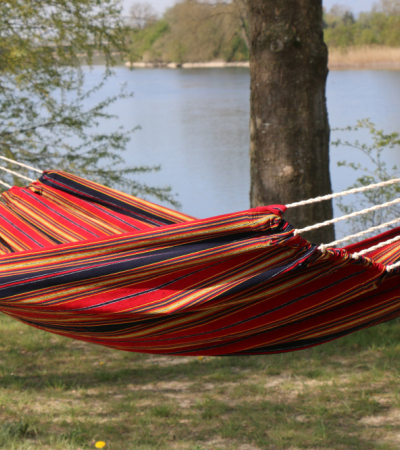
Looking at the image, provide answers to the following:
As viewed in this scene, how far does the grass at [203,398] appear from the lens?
5.41 feet

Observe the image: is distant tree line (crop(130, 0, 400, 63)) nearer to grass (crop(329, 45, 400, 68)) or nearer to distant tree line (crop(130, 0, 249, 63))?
distant tree line (crop(130, 0, 249, 63))

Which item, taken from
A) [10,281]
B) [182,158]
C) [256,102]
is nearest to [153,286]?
[10,281]

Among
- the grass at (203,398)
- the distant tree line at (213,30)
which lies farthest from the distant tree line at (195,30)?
the grass at (203,398)

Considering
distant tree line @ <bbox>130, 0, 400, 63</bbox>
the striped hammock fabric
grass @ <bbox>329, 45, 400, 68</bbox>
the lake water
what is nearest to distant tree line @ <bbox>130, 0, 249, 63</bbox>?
distant tree line @ <bbox>130, 0, 400, 63</bbox>

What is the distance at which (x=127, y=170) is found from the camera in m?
3.93

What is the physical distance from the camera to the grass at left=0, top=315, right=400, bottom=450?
165 centimetres

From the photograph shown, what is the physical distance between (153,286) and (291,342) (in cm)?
44

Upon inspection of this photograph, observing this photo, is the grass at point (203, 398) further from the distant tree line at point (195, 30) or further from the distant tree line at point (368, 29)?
the distant tree line at point (368, 29)

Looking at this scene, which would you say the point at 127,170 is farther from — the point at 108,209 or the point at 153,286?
the point at 153,286

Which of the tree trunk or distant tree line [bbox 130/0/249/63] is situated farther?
distant tree line [bbox 130/0/249/63]

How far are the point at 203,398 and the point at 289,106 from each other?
134 centimetres

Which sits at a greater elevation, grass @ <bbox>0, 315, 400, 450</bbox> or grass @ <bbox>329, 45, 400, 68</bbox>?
grass @ <bbox>329, 45, 400, 68</bbox>

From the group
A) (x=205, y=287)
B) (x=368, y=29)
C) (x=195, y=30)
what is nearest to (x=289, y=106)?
(x=205, y=287)

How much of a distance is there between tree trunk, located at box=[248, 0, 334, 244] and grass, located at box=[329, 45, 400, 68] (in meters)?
4.68
